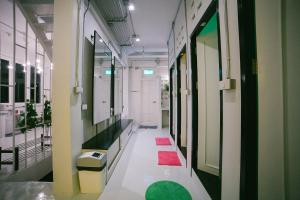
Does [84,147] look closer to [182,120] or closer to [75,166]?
[75,166]

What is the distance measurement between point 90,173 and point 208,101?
2.35m

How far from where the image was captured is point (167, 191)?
2270 millimetres

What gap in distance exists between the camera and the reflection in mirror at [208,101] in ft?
9.16

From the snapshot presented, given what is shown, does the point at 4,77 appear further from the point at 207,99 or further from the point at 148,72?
the point at 207,99

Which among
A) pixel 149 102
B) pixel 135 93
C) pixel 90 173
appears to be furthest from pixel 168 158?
pixel 135 93

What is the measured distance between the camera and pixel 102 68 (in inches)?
138

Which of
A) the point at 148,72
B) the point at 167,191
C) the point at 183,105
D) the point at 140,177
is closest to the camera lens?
the point at 167,191

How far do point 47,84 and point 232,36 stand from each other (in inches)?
328

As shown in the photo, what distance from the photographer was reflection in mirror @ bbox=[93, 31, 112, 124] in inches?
117

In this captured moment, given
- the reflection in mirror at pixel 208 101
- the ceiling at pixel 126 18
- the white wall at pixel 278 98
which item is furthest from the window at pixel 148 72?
the white wall at pixel 278 98

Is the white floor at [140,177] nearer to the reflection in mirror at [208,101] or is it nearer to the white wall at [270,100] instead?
the reflection in mirror at [208,101]

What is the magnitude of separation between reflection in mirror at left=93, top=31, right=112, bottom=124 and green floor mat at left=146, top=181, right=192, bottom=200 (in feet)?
5.30

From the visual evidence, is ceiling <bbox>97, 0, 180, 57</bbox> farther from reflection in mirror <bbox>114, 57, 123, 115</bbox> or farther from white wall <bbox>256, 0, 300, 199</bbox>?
white wall <bbox>256, 0, 300, 199</bbox>

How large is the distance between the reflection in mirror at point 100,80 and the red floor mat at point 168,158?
5.47 feet
